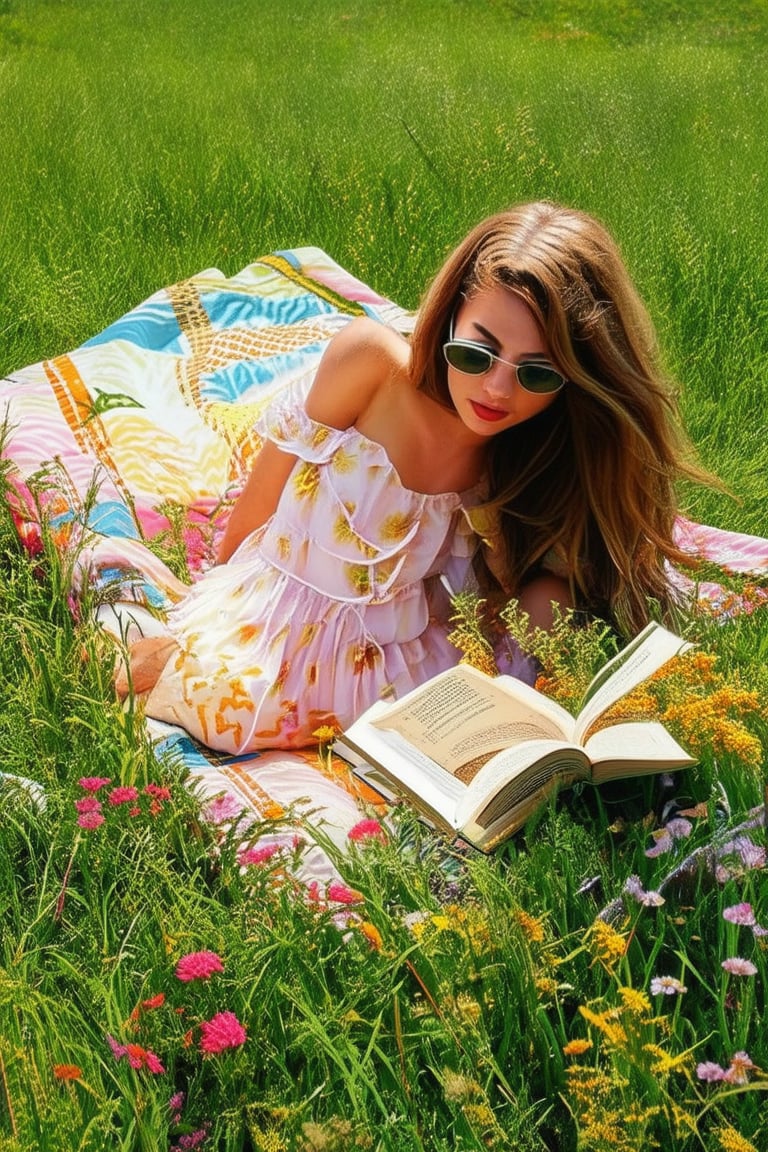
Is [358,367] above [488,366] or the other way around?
the other way around

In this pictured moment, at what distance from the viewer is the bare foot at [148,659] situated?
3061mm

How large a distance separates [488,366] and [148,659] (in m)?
1.07

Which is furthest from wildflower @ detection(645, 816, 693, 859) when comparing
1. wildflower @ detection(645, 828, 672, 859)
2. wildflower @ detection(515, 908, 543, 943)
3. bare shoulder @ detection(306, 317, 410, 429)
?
bare shoulder @ detection(306, 317, 410, 429)

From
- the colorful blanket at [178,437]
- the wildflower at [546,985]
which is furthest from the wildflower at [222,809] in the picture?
the wildflower at [546,985]

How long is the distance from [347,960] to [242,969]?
6.4 inches

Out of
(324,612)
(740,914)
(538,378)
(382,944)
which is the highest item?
(538,378)

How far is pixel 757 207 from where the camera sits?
6.44m

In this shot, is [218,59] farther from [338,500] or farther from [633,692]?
[633,692]

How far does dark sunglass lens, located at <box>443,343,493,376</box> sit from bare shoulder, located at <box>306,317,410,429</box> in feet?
1.02

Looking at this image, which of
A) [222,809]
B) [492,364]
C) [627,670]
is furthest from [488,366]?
[222,809]

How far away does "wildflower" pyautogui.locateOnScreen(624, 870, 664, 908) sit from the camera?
190 centimetres

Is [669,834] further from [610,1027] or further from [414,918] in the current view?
[610,1027]

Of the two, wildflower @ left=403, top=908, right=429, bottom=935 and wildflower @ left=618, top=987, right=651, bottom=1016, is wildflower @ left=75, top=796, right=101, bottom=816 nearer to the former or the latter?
wildflower @ left=403, top=908, right=429, bottom=935

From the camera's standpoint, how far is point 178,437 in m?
4.15
